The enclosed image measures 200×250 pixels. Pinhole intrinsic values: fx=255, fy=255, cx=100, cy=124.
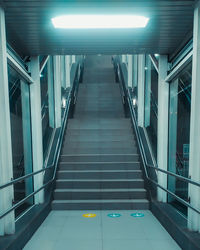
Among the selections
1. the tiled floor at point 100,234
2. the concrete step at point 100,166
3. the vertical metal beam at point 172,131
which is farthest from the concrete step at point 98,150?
the tiled floor at point 100,234

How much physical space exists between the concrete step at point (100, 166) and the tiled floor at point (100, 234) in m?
1.42

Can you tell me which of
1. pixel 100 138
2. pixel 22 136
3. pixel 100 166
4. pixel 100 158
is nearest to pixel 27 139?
pixel 22 136

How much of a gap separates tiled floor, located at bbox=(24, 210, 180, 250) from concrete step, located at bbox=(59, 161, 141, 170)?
1422mm

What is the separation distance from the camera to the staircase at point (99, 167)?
207 inches

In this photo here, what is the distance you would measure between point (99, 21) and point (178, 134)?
3130 mm

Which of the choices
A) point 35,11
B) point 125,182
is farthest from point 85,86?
point 35,11

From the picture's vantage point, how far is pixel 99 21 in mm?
3340

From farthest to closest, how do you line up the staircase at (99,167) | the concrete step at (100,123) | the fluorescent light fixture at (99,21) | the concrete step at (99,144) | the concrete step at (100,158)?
the concrete step at (100,123) < the concrete step at (99,144) < the concrete step at (100,158) < the staircase at (99,167) < the fluorescent light fixture at (99,21)

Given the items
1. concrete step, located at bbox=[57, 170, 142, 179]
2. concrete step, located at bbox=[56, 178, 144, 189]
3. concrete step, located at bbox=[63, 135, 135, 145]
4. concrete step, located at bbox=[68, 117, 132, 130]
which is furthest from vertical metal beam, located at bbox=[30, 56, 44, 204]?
concrete step, located at bbox=[68, 117, 132, 130]

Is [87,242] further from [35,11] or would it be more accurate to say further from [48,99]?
[48,99]

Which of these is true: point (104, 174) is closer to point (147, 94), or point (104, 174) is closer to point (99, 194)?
point (99, 194)

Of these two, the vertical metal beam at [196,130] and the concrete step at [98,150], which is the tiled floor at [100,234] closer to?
the vertical metal beam at [196,130]

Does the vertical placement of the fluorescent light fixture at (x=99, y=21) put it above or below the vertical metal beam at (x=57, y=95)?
above

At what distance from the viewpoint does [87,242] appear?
3572mm
